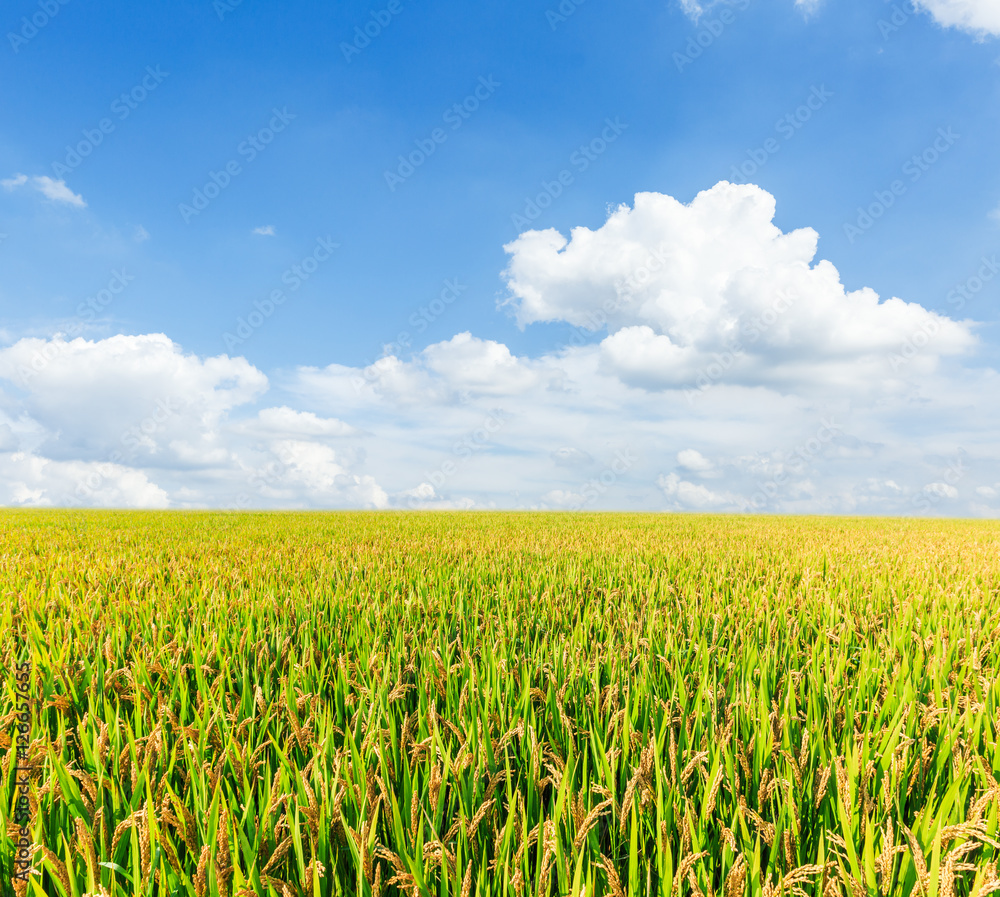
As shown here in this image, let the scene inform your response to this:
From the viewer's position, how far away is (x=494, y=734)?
92.0 inches

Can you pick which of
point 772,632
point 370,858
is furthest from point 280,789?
point 772,632

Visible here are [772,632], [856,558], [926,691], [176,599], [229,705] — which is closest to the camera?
[229,705]

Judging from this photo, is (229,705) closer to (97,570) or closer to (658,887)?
(658,887)

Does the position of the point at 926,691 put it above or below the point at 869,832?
below

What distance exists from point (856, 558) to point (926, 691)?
Result: 6180mm

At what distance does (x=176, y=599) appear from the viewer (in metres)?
4.80

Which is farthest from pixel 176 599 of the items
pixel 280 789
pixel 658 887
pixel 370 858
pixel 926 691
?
pixel 926 691

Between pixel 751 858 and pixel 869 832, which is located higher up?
pixel 869 832

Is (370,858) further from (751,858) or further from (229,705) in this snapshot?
(229,705)

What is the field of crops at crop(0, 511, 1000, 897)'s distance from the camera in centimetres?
145

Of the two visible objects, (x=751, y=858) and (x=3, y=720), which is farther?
(x=3, y=720)

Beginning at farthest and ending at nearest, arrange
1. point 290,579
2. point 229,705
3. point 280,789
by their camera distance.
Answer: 1. point 290,579
2. point 229,705
3. point 280,789

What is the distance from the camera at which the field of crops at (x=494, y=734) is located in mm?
1449

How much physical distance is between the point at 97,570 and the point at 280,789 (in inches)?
230
